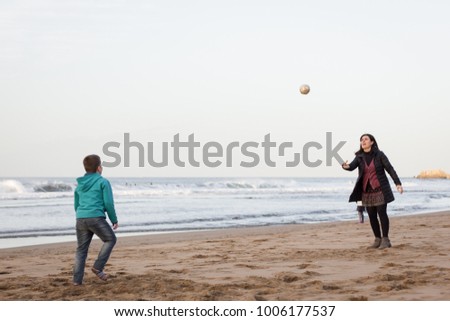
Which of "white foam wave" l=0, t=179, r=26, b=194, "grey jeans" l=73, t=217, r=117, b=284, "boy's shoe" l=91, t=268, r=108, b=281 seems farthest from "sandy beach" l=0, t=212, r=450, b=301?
"white foam wave" l=0, t=179, r=26, b=194

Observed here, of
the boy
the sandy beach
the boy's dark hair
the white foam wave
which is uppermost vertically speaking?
the boy's dark hair

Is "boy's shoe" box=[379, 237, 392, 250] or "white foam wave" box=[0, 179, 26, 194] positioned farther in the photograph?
"white foam wave" box=[0, 179, 26, 194]

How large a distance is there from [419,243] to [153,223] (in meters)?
9.02

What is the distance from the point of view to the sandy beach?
6.16 m

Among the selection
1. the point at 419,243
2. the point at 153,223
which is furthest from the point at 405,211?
the point at 419,243

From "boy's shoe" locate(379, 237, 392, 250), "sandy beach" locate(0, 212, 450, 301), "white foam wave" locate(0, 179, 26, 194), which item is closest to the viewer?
"sandy beach" locate(0, 212, 450, 301)

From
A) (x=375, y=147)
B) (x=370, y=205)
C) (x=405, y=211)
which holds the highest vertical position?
(x=375, y=147)

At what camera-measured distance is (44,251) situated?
37.2ft

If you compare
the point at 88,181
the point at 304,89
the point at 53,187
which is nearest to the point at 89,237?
the point at 88,181

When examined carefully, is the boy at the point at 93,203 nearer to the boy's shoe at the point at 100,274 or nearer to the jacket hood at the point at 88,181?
the jacket hood at the point at 88,181

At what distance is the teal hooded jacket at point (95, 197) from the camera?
260 inches

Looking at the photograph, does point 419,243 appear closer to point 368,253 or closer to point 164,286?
point 368,253

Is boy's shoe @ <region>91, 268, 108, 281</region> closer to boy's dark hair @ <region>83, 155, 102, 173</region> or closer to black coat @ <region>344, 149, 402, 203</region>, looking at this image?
boy's dark hair @ <region>83, 155, 102, 173</region>

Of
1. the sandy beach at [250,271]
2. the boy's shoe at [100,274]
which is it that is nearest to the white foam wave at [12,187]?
the sandy beach at [250,271]
